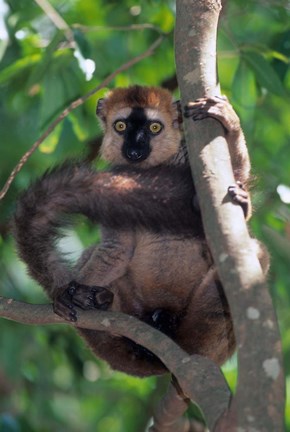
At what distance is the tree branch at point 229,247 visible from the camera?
2795mm

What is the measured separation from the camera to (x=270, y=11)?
7535 millimetres

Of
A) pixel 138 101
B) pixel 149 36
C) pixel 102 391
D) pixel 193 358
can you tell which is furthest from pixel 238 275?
pixel 102 391

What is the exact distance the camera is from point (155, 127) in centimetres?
629

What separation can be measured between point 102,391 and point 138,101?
16.8 feet

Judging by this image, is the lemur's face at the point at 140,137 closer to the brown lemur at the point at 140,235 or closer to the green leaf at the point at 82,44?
the brown lemur at the point at 140,235

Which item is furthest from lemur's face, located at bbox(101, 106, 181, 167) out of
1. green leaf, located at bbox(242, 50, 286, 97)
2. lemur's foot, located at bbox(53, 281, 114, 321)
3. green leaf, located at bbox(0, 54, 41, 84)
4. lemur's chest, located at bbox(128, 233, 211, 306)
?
lemur's foot, located at bbox(53, 281, 114, 321)

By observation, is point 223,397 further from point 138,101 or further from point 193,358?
point 138,101

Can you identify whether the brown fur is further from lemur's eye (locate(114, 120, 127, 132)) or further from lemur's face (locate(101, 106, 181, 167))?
lemur's eye (locate(114, 120, 127, 132))

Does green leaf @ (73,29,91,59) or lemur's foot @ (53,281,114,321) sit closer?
lemur's foot @ (53,281,114,321)

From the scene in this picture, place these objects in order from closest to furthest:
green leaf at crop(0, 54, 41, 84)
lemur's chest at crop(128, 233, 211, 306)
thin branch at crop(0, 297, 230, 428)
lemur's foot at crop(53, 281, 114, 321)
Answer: thin branch at crop(0, 297, 230, 428)
lemur's foot at crop(53, 281, 114, 321)
lemur's chest at crop(128, 233, 211, 306)
green leaf at crop(0, 54, 41, 84)

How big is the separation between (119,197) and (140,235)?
1.50m

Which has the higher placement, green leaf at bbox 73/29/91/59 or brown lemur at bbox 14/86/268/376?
green leaf at bbox 73/29/91/59

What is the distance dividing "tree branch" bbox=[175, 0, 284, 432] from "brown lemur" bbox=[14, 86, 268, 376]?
3.8 inches

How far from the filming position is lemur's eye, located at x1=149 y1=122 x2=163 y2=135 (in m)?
6.27
